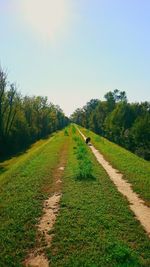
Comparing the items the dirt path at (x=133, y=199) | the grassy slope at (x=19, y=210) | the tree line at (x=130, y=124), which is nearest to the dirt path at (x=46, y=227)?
the grassy slope at (x=19, y=210)

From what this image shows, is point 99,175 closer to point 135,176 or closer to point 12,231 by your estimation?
point 135,176

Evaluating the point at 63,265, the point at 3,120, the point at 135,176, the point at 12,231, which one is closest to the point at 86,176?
the point at 135,176

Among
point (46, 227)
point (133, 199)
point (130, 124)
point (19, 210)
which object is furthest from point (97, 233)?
point (130, 124)

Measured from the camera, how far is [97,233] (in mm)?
12148

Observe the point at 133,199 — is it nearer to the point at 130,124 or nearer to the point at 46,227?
the point at 46,227

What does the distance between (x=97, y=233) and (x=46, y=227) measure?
→ 2.32 meters

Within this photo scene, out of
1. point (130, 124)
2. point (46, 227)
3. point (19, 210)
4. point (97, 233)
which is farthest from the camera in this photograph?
point (130, 124)

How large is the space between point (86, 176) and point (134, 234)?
10857 millimetres

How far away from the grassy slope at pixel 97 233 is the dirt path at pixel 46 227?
0.29m

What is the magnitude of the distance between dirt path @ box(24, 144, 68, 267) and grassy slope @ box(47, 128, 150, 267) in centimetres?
29

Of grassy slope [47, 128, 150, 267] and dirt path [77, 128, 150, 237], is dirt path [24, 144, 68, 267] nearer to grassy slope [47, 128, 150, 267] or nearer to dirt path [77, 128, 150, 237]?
grassy slope [47, 128, 150, 267]

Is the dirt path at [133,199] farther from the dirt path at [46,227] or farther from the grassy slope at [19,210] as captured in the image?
the grassy slope at [19,210]

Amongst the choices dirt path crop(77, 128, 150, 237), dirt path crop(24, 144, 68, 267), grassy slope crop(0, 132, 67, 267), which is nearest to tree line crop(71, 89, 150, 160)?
dirt path crop(77, 128, 150, 237)

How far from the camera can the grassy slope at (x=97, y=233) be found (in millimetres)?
9937
